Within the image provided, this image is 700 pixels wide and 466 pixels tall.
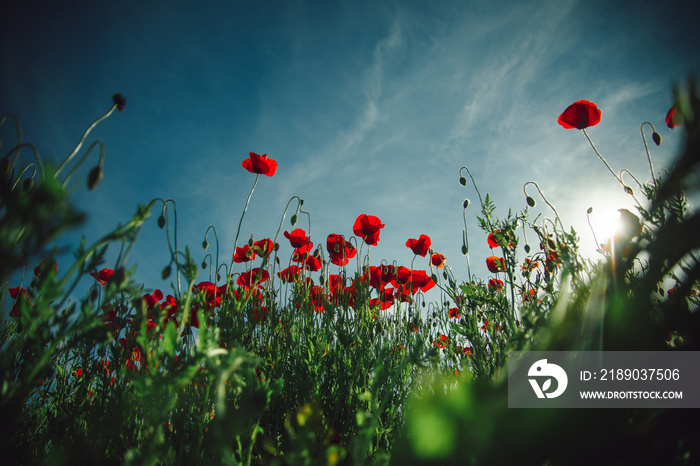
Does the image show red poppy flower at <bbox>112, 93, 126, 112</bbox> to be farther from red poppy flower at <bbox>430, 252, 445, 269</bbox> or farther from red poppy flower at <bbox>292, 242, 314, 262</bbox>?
red poppy flower at <bbox>430, 252, 445, 269</bbox>

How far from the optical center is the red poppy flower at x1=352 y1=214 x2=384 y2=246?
3586mm

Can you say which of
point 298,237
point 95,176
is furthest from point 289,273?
point 95,176

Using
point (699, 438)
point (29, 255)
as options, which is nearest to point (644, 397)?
point (699, 438)

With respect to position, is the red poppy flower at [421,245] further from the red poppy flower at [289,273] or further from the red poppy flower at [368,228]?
the red poppy flower at [289,273]

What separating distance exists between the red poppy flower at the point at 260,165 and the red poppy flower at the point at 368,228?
3.62ft

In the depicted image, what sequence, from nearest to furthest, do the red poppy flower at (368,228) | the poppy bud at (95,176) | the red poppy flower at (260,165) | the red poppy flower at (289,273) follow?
the poppy bud at (95,176) → the red poppy flower at (260,165) → the red poppy flower at (289,273) → the red poppy flower at (368,228)

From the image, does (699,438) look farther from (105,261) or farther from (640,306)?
(105,261)

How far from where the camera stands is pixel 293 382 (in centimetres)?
239

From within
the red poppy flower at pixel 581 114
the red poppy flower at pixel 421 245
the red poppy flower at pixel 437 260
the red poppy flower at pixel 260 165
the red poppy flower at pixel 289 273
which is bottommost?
the red poppy flower at pixel 289 273

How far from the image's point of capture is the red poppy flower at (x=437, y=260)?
3842 mm

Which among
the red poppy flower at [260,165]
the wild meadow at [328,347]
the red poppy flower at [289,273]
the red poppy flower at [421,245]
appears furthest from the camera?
the red poppy flower at [421,245]

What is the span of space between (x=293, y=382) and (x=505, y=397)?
6.75 feet

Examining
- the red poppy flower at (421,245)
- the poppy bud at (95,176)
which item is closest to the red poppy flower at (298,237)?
the red poppy flower at (421,245)

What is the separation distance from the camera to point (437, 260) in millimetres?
3869
